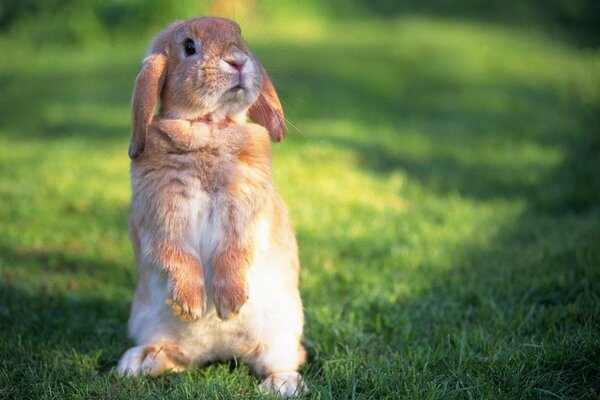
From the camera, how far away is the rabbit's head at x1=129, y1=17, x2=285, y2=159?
265 cm

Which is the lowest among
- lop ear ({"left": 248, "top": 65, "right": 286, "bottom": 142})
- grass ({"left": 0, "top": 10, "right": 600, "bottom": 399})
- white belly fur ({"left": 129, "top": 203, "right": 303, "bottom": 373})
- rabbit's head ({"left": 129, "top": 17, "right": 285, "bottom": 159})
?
grass ({"left": 0, "top": 10, "right": 600, "bottom": 399})

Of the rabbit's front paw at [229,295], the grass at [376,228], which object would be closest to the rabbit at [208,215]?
the rabbit's front paw at [229,295]

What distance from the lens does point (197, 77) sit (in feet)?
8.71

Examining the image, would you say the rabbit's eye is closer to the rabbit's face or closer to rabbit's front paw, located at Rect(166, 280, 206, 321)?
the rabbit's face

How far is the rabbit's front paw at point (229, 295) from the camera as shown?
2.61m

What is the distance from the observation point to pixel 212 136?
270 centimetres

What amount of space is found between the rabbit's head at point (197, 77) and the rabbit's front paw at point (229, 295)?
568 mm

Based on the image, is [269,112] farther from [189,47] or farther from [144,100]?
[144,100]

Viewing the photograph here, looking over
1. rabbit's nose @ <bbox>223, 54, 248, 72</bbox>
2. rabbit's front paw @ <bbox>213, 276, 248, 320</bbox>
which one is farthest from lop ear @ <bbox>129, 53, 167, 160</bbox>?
rabbit's front paw @ <bbox>213, 276, 248, 320</bbox>

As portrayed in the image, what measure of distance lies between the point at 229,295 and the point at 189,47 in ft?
3.06

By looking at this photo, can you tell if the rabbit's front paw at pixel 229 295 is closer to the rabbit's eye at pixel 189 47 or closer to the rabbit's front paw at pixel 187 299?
the rabbit's front paw at pixel 187 299

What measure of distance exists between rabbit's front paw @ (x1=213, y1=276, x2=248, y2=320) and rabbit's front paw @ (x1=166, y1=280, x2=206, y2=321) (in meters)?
0.06

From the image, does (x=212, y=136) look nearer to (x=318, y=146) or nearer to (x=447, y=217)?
(x=447, y=217)

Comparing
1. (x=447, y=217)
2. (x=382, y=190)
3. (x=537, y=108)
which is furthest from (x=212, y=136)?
(x=537, y=108)
